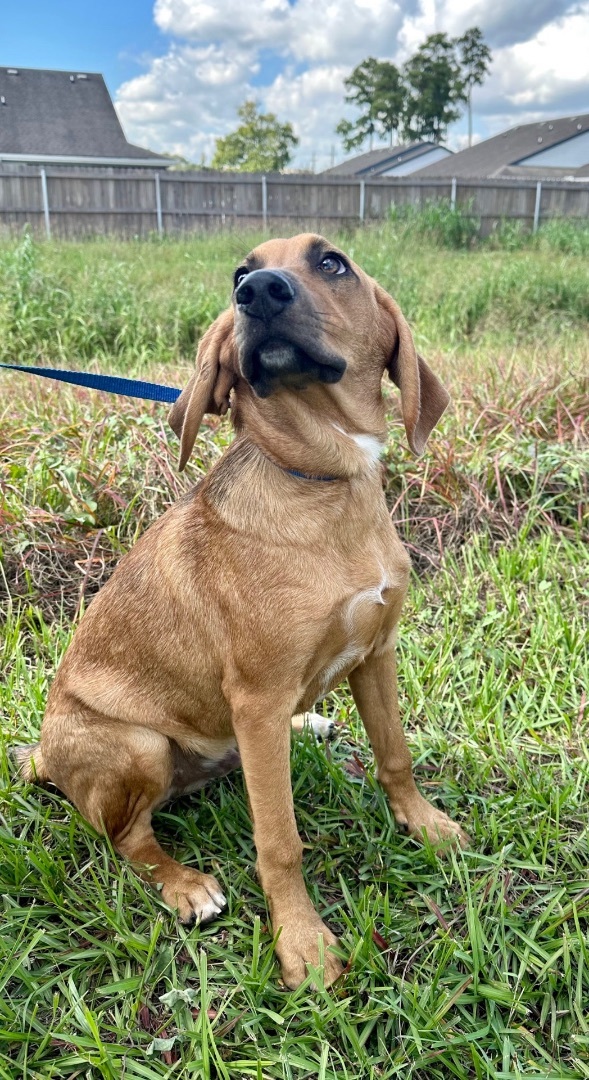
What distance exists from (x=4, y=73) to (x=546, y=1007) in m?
48.0

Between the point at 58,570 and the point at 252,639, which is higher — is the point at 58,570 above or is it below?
below

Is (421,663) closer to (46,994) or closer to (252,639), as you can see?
(252,639)

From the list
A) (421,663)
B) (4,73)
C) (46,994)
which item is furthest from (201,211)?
(4,73)

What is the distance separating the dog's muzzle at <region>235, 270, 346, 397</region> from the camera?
1.81 m

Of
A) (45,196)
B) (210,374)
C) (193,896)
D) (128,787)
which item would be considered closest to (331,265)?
(210,374)

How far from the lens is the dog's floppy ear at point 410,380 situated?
2.11 meters

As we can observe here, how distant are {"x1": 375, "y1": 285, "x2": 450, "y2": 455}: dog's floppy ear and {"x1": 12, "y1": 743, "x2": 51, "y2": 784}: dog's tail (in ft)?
5.36

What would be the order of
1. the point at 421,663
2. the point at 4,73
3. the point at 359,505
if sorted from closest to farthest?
the point at 359,505 < the point at 421,663 < the point at 4,73

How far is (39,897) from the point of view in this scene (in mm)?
2162

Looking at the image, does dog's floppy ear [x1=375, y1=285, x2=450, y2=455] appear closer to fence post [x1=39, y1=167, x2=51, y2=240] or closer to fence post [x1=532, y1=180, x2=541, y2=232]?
fence post [x1=39, y1=167, x2=51, y2=240]

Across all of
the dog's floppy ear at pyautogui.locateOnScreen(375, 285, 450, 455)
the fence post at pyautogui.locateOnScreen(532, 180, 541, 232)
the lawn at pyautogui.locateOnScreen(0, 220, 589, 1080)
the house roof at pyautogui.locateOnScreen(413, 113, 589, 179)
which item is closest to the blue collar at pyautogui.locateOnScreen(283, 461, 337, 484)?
the dog's floppy ear at pyautogui.locateOnScreen(375, 285, 450, 455)

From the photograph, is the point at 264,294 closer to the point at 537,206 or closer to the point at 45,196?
the point at 45,196

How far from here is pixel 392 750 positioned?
2336 millimetres

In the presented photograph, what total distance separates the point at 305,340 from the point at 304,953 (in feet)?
5.31
